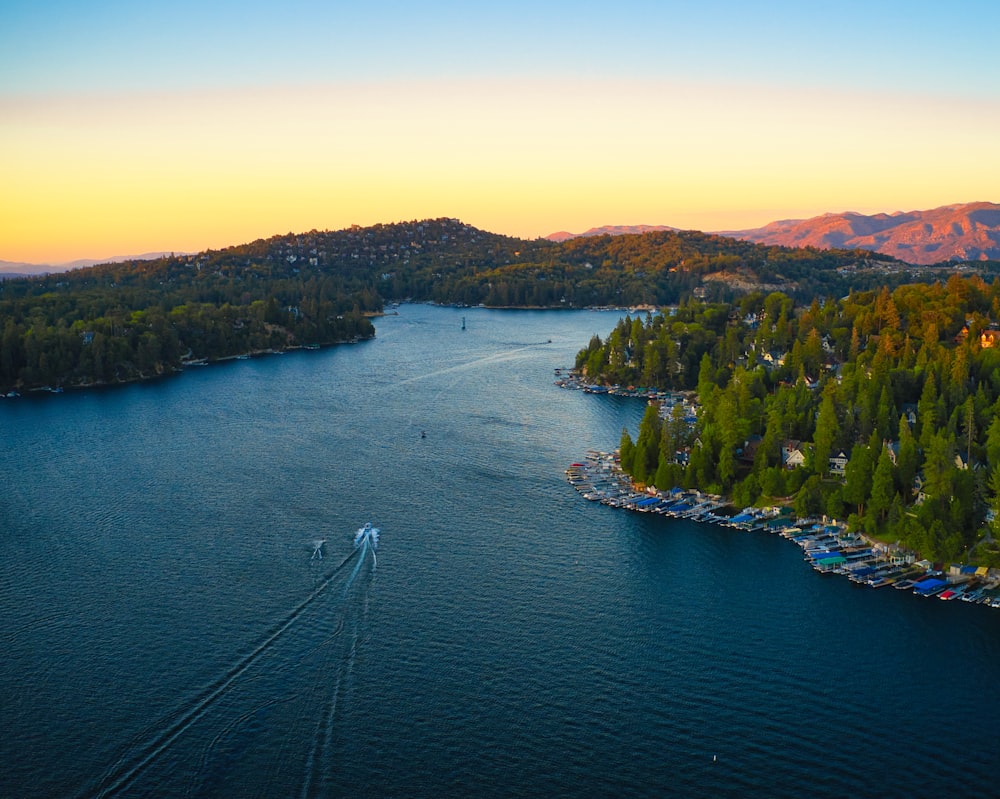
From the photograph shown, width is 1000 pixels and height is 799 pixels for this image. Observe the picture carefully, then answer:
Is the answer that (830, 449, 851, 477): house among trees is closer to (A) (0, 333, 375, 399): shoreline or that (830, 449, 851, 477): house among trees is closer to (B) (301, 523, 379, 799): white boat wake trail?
(B) (301, 523, 379, 799): white boat wake trail

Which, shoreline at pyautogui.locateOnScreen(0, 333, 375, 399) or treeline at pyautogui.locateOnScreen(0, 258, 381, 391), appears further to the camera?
treeline at pyautogui.locateOnScreen(0, 258, 381, 391)

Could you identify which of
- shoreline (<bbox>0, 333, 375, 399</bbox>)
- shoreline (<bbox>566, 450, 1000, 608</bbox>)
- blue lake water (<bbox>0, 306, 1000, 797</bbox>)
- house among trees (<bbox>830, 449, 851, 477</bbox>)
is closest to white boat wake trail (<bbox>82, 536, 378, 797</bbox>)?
blue lake water (<bbox>0, 306, 1000, 797</bbox>)

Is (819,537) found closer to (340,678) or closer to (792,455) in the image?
(792,455)

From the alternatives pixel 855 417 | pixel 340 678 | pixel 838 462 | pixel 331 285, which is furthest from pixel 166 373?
pixel 331 285

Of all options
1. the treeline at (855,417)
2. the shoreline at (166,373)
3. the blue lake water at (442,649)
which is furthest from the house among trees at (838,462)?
the shoreline at (166,373)

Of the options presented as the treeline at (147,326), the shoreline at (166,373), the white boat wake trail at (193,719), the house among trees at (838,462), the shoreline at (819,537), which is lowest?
the white boat wake trail at (193,719)

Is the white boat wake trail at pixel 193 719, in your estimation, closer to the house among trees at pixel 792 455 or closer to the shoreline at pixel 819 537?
the shoreline at pixel 819 537
